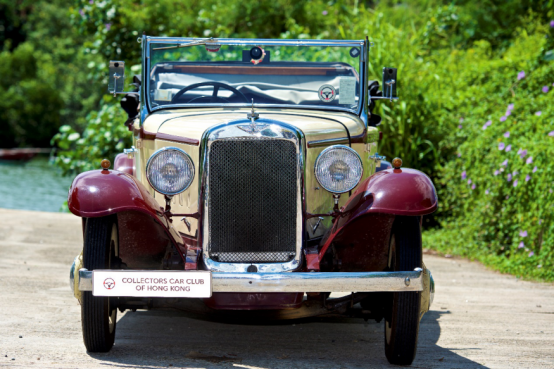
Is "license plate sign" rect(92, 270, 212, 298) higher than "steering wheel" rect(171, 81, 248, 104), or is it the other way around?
"steering wheel" rect(171, 81, 248, 104)

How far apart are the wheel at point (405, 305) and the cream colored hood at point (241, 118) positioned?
802 mm

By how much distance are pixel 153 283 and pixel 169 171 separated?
721mm

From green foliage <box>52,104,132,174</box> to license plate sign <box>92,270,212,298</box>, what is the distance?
703cm

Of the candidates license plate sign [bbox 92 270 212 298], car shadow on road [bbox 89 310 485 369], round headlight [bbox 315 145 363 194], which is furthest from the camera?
round headlight [bbox 315 145 363 194]

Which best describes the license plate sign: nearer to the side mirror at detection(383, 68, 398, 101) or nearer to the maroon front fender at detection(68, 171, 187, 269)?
the maroon front fender at detection(68, 171, 187, 269)

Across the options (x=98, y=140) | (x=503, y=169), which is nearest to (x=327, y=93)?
(x=503, y=169)

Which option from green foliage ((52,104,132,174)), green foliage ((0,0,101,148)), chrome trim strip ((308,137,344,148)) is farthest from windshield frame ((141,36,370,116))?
green foliage ((0,0,101,148))

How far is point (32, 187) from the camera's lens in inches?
751

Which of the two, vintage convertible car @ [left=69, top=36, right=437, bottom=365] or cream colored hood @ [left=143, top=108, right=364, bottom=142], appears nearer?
vintage convertible car @ [left=69, top=36, right=437, bottom=365]

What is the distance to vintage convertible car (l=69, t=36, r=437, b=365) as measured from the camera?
A: 3729mm

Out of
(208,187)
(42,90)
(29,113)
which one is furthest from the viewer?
(42,90)


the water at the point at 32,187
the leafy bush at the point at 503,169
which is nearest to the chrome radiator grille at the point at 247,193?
the leafy bush at the point at 503,169

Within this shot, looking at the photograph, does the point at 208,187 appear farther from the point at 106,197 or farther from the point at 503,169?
the point at 503,169

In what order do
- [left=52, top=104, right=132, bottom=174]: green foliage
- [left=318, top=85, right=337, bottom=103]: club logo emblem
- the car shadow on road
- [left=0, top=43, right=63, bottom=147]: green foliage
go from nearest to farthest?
the car shadow on road, [left=318, top=85, right=337, bottom=103]: club logo emblem, [left=52, top=104, right=132, bottom=174]: green foliage, [left=0, top=43, right=63, bottom=147]: green foliage
